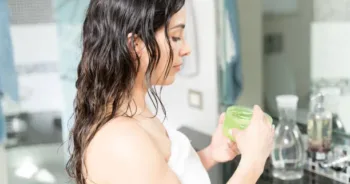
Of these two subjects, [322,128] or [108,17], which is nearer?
[108,17]

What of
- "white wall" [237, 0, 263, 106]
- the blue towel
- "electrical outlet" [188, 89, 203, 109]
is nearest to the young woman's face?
"white wall" [237, 0, 263, 106]

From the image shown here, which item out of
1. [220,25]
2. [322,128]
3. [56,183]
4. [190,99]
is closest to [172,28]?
[322,128]

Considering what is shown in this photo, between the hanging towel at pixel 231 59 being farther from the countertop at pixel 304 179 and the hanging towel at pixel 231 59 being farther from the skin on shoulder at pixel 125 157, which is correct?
the skin on shoulder at pixel 125 157

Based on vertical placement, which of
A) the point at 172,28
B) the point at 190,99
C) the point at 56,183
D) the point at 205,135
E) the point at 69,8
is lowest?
the point at 56,183

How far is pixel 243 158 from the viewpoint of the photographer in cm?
87

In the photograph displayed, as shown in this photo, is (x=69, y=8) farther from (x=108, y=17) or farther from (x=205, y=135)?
(x=108, y=17)

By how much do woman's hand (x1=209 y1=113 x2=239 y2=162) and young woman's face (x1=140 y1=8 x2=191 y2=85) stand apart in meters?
0.19

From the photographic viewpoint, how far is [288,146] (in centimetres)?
145

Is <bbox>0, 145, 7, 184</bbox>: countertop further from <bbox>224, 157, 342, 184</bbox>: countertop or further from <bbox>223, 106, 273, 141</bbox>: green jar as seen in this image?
<bbox>223, 106, 273, 141</bbox>: green jar

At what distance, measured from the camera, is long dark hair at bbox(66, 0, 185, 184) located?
2.64 ft

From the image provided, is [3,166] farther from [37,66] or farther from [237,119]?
[237,119]

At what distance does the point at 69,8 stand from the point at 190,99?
0.60 m

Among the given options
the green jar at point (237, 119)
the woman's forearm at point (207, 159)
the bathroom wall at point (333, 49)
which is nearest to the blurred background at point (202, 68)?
the bathroom wall at point (333, 49)

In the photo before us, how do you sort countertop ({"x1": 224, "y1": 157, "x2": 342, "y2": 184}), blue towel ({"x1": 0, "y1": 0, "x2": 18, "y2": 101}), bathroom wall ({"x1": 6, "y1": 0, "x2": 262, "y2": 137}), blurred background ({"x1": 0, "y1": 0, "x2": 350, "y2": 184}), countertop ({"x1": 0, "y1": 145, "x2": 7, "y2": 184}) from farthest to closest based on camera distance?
countertop ({"x1": 0, "y1": 145, "x2": 7, "y2": 184}) < blue towel ({"x1": 0, "y1": 0, "x2": 18, "y2": 101}) < bathroom wall ({"x1": 6, "y1": 0, "x2": 262, "y2": 137}) < blurred background ({"x1": 0, "y1": 0, "x2": 350, "y2": 184}) < countertop ({"x1": 224, "y1": 157, "x2": 342, "y2": 184})
